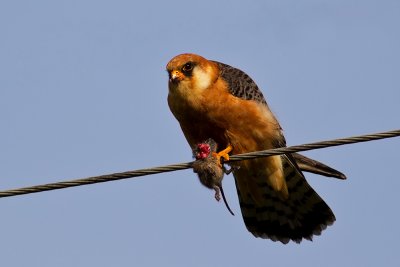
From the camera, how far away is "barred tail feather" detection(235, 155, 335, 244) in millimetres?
8070

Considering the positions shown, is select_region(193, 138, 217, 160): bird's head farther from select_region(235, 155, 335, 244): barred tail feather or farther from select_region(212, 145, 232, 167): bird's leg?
select_region(235, 155, 335, 244): barred tail feather

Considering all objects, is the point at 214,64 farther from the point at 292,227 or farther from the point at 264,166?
the point at 292,227

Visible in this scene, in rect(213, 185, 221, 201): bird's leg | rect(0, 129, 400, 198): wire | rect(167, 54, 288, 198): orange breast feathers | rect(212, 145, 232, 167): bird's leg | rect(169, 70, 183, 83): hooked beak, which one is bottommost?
rect(0, 129, 400, 198): wire

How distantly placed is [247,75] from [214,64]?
0.35 metres

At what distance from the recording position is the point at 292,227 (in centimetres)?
834

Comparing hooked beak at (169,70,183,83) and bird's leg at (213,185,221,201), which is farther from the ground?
hooked beak at (169,70,183,83)

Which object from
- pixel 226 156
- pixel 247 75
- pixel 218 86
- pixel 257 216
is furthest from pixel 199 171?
pixel 257 216

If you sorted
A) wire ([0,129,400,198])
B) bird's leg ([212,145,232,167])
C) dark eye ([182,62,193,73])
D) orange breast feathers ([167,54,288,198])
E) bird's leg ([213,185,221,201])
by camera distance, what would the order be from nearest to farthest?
1. wire ([0,129,400,198])
2. bird's leg ([213,185,221,201])
3. bird's leg ([212,145,232,167])
4. orange breast feathers ([167,54,288,198])
5. dark eye ([182,62,193,73])

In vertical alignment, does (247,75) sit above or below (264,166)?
above

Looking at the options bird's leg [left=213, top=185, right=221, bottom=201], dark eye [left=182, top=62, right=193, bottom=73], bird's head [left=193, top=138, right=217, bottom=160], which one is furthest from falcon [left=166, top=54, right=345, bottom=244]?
bird's leg [left=213, top=185, right=221, bottom=201]

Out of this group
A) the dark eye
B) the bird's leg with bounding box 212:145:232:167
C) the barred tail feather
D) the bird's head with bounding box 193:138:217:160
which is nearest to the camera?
the bird's head with bounding box 193:138:217:160

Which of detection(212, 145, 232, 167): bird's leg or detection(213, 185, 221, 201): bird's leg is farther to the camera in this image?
detection(212, 145, 232, 167): bird's leg

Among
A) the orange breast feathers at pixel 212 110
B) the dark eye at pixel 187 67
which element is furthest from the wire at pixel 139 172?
the dark eye at pixel 187 67

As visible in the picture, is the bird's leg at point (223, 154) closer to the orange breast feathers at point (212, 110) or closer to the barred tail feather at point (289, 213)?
the orange breast feathers at point (212, 110)
